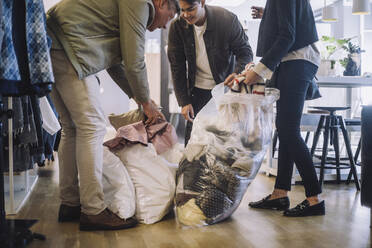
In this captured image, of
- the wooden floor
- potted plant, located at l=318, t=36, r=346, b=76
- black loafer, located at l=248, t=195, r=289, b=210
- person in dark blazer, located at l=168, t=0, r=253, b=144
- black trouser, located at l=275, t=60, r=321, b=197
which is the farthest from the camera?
potted plant, located at l=318, t=36, r=346, b=76

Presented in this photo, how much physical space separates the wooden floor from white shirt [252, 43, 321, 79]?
691 millimetres

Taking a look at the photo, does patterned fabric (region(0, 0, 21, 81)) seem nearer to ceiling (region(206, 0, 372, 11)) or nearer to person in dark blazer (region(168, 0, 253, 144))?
person in dark blazer (region(168, 0, 253, 144))

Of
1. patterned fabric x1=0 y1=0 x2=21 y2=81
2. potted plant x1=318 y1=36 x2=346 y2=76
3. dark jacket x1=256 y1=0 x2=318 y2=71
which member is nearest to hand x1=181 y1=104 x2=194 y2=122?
dark jacket x1=256 y1=0 x2=318 y2=71

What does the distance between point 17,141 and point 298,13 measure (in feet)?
5.12

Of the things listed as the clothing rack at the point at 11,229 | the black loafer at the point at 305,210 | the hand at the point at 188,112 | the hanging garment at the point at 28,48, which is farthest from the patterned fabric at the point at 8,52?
the black loafer at the point at 305,210

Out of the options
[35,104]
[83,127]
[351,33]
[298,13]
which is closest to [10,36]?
[35,104]

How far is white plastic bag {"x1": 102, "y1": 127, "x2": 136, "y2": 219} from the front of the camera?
6.16ft

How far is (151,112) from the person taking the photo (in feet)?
6.51

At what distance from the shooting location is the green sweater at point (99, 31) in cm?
165

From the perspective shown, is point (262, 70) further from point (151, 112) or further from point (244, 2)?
point (244, 2)

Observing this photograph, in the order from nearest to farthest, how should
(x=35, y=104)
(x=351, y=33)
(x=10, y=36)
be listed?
(x=10, y=36) → (x=35, y=104) → (x=351, y=33)

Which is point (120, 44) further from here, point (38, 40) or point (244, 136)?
point (244, 136)

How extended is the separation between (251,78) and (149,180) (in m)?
0.68

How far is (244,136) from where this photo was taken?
6.17 ft
